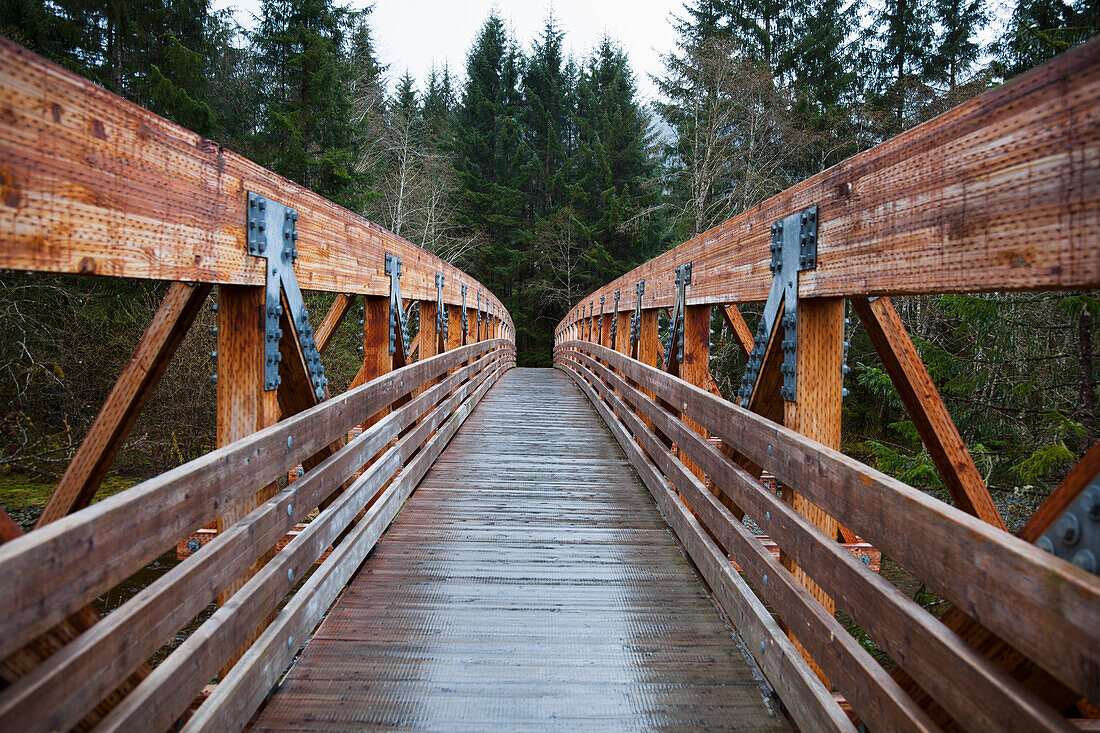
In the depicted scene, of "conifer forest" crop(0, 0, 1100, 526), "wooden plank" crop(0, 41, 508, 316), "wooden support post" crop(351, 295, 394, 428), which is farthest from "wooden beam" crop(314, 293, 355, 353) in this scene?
"conifer forest" crop(0, 0, 1100, 526)

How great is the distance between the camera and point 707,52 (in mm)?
20016

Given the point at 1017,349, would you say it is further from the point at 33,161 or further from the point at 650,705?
the point at 33,161

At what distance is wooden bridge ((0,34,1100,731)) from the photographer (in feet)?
4.09

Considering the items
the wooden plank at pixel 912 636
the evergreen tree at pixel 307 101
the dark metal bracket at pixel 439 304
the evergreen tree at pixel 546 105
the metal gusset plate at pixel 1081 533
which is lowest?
the wooden plank at pixel 912 636

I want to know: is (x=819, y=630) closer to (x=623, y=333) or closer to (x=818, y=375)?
(x=818, y=375)

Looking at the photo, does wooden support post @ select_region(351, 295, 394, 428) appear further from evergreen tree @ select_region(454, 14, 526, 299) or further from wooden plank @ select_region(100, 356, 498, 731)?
evergreen tree @ select_region(454, 14, 526, 299)

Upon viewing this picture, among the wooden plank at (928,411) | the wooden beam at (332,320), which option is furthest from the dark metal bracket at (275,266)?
the wooden plank at (928,411)

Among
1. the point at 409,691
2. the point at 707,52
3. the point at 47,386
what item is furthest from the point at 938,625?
the point at 707,52

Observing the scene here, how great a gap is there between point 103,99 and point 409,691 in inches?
80.0

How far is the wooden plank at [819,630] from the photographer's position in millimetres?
1554

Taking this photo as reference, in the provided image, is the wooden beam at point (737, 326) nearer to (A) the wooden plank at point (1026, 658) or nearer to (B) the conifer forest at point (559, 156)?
(A) the wooden plank at point (1026, 658)

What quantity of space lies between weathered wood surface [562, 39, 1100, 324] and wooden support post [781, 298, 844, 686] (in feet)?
0.40

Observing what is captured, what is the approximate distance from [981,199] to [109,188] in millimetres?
2055

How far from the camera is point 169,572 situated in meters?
1.72
